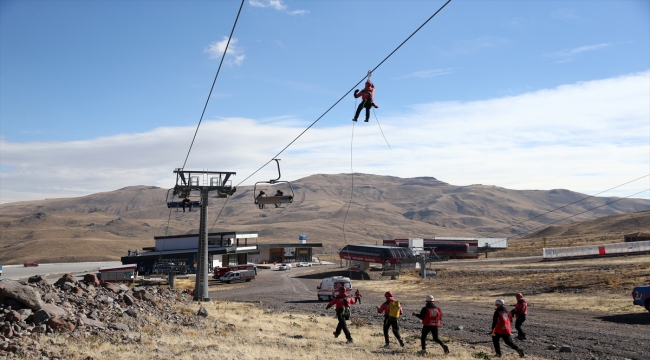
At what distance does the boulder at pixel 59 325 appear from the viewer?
1441 centimetres

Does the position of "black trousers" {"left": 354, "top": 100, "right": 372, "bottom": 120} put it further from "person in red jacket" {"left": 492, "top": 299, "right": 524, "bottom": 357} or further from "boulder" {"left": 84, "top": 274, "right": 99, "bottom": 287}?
"boulder" {"left": 84, "top": 274, "right": 99, "bottom": 287}

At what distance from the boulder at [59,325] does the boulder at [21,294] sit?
102 cm

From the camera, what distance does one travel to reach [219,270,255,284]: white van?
55312 millimetres

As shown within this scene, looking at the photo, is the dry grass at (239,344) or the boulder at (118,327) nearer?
the dry grass at (239,344)

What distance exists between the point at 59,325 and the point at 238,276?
41.8 metres

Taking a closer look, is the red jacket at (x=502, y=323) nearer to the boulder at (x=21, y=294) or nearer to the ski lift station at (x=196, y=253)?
the boulder at (x=21, y=294)

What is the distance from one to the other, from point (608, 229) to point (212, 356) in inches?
5917

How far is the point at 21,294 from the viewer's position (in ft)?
49.8

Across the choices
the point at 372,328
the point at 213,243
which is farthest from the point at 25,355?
the point at 213,243

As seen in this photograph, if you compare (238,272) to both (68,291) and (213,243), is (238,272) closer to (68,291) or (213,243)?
(213,243)

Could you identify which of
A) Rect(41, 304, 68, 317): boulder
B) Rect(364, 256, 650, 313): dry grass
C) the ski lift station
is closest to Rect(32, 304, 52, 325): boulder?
Rect(41, 304, 68, 317): boulder

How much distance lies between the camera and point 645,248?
2475 inches

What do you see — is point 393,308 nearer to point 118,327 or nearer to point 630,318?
point 118,327

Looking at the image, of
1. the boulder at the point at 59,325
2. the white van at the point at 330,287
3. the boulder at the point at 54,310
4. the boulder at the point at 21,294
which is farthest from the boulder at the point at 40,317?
the white van at the point at 330,287
